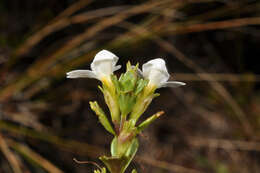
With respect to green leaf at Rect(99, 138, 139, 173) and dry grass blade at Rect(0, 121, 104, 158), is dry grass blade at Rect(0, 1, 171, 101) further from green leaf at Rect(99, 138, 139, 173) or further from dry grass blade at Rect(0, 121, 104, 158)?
green leaf at Rect(99, 138, 139, 173)

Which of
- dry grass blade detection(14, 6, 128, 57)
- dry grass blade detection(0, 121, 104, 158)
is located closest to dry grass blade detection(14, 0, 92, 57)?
dry grass blade detection(14, 6, 128, 57)

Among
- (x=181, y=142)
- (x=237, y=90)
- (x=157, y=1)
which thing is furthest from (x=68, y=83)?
(x=237, y=90)

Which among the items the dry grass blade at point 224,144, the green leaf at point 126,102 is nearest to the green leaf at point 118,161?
the green leaf at point 126,102

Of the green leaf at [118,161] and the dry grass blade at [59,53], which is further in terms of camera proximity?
the dry grass blade at [59,53]

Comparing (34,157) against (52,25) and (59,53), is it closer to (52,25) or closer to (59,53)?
(59,53)

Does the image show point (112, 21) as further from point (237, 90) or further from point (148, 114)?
point (237, 90)

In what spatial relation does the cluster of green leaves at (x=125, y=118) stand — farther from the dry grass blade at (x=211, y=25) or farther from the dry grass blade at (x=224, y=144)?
the dry grass blade at (x=224, y=144)

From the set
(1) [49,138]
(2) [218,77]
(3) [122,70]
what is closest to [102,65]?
(1) [49,138]
